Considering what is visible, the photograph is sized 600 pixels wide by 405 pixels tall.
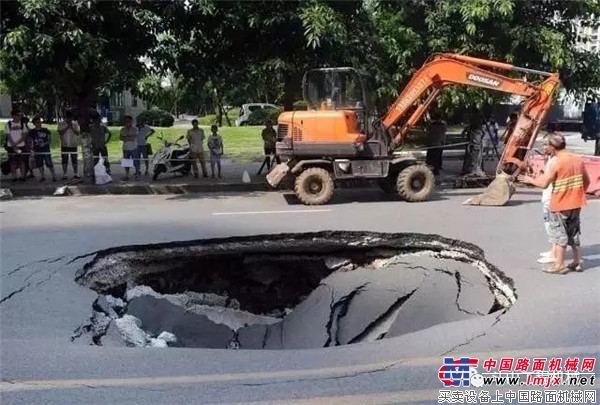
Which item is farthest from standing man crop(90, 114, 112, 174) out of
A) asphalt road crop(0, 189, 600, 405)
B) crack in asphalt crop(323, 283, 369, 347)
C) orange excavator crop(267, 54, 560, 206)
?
crack in asphalt crop(323, 283, 369, 347)

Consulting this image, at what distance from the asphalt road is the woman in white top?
5.47 m

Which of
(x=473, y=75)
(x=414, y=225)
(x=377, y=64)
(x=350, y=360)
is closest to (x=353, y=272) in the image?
(x=414, y=225)

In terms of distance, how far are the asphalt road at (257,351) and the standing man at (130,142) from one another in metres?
5.98

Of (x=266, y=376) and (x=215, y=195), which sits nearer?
(x=266, y=376)

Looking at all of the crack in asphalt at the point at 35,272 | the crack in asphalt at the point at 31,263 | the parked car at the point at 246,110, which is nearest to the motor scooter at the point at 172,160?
the crack in asphalt at the point at 35,272

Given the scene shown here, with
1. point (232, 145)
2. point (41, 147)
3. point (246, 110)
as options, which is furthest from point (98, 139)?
point (246, 110)

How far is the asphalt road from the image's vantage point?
4.03 m

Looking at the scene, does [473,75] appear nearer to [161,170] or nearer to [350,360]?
[161,170]

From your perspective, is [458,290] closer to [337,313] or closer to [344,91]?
[337,313]

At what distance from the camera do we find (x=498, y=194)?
1120 centimetres

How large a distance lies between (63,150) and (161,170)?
222cm

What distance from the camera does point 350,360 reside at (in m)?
4.57

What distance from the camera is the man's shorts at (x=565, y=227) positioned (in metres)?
6.51
